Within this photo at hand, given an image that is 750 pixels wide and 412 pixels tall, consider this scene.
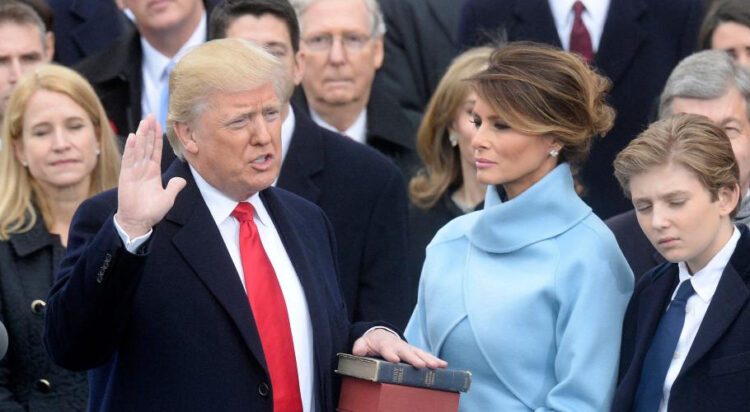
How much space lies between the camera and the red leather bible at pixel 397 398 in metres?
4.44

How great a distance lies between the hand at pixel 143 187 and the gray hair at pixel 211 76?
29 cm

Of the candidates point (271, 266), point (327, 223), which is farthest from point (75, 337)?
point (327, 223)

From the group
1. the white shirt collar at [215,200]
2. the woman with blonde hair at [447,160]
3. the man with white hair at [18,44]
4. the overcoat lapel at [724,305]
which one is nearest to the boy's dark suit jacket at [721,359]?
the overcoat lapel at [724,305]

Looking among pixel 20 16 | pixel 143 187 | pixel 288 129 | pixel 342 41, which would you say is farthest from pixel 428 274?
pixel 20 16

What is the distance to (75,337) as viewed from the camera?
416 centimetres

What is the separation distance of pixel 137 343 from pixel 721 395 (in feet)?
5.74

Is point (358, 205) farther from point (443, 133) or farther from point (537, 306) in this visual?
point (537, 306)

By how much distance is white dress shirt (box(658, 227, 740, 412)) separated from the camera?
14.8 ft

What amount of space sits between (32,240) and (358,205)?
1.32 metres

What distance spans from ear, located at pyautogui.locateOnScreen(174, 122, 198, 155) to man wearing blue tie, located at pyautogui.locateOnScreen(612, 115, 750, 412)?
1375 millimetres

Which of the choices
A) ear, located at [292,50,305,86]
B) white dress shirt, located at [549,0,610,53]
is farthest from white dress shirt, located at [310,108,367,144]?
white dress shirt, located at [549,0,610,53]

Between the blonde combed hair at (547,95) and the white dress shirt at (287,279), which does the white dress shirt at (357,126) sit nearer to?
the blonde combed hair at (547,95)

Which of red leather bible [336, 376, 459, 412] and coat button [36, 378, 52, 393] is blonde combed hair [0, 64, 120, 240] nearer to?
coat button [36, 378, 52, 393]

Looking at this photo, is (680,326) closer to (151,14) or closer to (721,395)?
(721,395)
